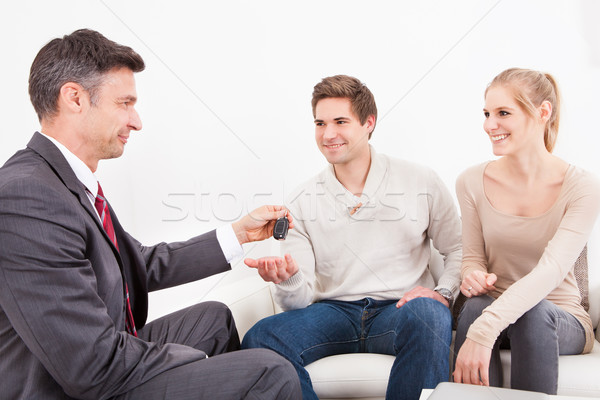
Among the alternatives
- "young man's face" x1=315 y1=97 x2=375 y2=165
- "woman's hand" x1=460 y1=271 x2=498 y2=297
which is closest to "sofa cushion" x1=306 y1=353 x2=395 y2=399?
"woman's hand" x1=460 y1=271 x2=498 y2=297

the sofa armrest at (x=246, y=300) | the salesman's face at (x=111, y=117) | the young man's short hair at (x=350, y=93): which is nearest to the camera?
the salesman's face at (x=111, y=117)

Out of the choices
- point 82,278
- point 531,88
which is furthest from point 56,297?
point 531,88

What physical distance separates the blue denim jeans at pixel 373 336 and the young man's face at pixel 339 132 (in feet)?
1.69

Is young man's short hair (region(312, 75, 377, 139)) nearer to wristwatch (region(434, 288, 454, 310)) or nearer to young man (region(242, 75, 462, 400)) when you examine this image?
young man (region(242, 75, 462, 400))

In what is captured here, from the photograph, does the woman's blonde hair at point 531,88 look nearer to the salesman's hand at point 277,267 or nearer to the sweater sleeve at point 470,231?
the sweater sleeve at point 470,231

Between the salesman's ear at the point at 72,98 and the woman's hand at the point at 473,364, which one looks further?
the woman's hand at the point at 473,364

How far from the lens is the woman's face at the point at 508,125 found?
5.20ft

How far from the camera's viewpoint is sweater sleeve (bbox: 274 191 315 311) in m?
1.71

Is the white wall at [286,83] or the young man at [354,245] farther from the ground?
the white wall at [286,83]

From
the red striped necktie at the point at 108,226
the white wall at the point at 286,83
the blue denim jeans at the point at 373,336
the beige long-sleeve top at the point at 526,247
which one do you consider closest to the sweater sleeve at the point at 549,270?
the beige long-sleeve top at the point at 526,247

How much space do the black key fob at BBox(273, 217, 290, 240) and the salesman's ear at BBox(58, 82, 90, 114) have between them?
616 mm

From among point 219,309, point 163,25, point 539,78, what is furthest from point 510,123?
point 163,25

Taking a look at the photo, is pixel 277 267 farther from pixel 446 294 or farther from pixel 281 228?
pixel 446 294

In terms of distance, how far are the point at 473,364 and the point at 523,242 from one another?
1.38 feet
